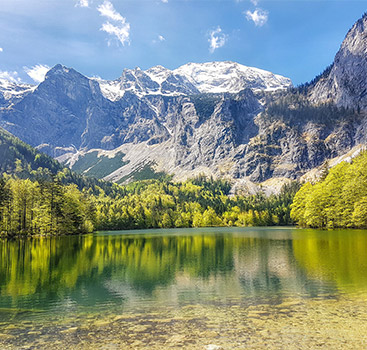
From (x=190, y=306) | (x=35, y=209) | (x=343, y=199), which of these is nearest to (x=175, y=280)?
(x=190, y=306)

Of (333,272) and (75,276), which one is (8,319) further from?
(333,272)

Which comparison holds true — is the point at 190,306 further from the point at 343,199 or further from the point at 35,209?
the point at 35,209

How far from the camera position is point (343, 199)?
8250 cm

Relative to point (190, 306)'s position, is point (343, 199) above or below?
above

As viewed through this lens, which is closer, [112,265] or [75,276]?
[75,276]

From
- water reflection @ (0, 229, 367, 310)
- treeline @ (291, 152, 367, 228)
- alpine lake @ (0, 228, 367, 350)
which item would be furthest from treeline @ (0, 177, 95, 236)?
treeline @ (291, 152, 367, 228)

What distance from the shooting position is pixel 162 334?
14.8 metres

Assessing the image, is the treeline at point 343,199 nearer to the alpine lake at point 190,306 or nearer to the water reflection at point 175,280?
the water reflection at point 175,280

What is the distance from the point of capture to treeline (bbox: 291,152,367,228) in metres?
75.4

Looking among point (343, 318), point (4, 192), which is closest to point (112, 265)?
point (343, 318)

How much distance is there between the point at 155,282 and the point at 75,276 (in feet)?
33.8

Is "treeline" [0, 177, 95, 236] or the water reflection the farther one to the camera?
"treeline" [0, 177, 95, 236]

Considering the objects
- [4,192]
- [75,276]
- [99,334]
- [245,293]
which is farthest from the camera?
[4,192]

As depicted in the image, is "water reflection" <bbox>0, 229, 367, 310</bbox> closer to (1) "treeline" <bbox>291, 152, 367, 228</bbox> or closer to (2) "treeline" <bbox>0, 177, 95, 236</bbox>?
(1) "treeline" <bbox>291, 152, 367, 228</bbox>
